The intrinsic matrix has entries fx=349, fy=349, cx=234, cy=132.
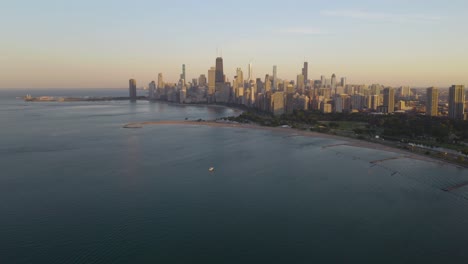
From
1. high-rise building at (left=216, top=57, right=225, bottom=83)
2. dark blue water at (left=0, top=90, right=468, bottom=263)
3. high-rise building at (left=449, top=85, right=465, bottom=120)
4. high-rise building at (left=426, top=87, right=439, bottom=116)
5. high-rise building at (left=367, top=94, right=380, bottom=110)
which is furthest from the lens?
high-rise building at (left=216, top=57, right=225, bottom=83)

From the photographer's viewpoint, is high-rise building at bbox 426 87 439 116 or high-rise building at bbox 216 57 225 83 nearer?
high-rise building at bbox 426 87 439 116

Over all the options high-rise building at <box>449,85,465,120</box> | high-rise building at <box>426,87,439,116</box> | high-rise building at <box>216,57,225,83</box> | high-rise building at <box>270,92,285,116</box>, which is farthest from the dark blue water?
high-rise building at <box>216,57,225,83</box>

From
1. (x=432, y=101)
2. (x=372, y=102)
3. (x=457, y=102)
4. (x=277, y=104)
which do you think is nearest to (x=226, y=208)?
(x=457, y=102)

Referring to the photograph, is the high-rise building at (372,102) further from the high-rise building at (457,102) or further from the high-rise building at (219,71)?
the high-rise building at (219,71)

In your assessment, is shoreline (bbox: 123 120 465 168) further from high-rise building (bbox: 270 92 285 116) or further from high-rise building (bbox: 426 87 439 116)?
high-rise building (bbox: 426 87 439 116)

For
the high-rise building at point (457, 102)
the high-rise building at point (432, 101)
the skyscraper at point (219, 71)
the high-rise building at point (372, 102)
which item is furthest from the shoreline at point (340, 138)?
the skyscraper at point (219, 71)

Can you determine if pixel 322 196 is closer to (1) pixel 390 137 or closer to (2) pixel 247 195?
(2) pixel 247 195

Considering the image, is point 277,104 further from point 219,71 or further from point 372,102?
point 219,71
